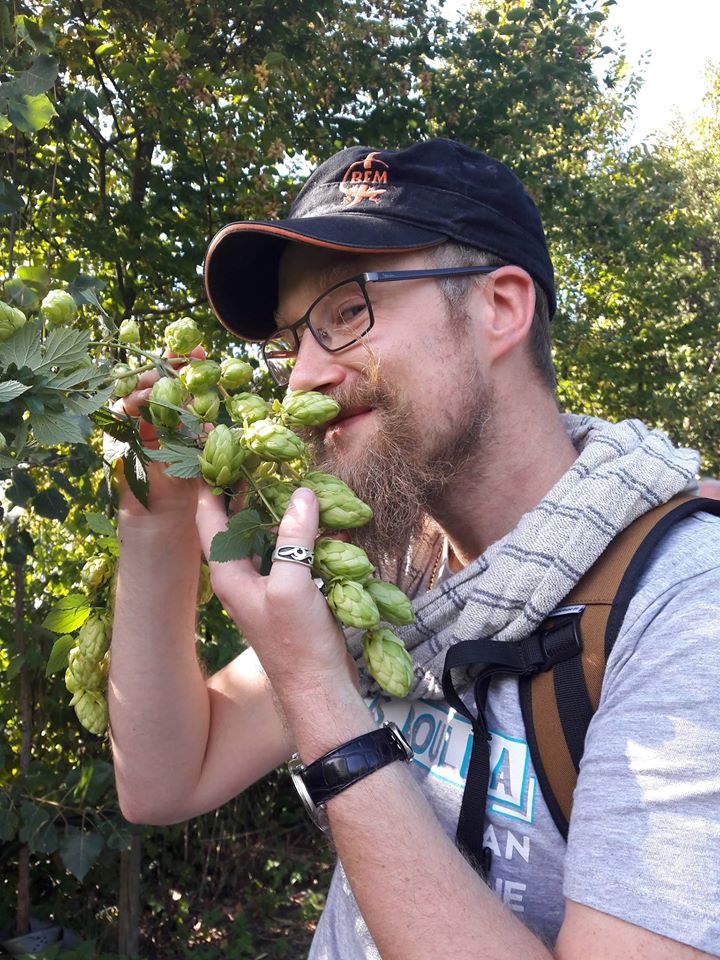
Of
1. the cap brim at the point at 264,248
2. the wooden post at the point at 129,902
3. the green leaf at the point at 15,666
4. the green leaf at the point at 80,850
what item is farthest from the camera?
the wooden post at the point at 129,902

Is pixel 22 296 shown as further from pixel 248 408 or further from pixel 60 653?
pixel 60 653

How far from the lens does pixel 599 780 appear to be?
124 cm

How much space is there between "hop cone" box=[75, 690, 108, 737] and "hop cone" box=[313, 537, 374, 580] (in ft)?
2.91

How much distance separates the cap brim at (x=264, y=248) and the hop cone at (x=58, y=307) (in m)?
0.49

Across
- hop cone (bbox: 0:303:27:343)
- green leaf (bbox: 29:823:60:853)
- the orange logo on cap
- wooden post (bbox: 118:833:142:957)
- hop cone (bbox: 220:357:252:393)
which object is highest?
the orange logo on cap

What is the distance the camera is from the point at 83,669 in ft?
6.33

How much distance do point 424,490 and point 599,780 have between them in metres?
0.77

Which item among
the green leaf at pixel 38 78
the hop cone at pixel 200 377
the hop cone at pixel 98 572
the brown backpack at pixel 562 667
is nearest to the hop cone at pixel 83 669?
the hop cone at pixel 98 572

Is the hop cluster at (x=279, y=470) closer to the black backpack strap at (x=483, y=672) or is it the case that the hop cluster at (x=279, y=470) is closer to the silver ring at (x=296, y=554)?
the silver ring at (x=296, y=554)

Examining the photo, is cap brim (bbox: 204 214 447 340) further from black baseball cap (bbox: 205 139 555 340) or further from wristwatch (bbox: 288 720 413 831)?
wristwatch (bbox: 288 720 413 831)

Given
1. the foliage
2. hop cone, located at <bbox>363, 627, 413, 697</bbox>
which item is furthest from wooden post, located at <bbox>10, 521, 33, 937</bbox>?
hop cone, located at <bbox>363, 627, 413, 697</bbox>

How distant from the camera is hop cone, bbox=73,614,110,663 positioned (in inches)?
75.7

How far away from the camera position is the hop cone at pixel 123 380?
1540 millimetres

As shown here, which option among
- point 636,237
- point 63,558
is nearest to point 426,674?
point 63,558
